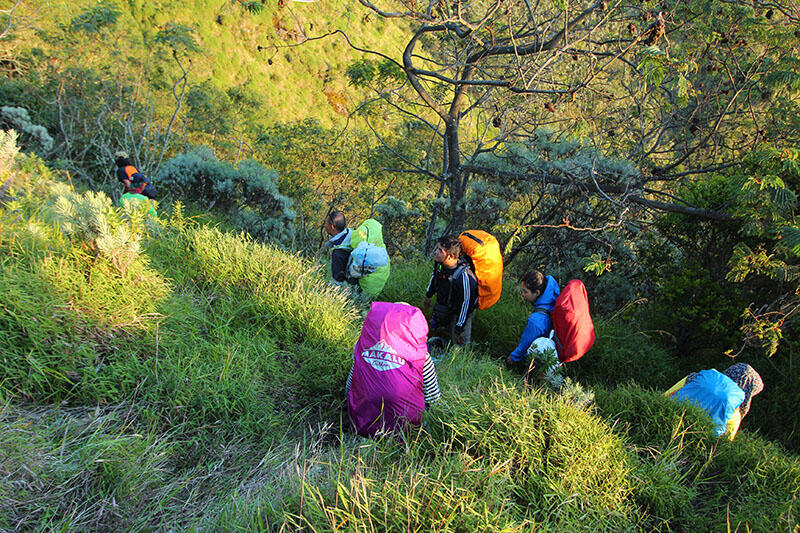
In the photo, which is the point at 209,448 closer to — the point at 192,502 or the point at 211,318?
the point at 192,502

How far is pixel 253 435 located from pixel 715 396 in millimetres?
3309

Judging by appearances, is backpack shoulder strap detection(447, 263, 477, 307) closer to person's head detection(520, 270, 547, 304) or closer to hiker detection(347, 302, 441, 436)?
person's head detection(520, 270, 547, 304)

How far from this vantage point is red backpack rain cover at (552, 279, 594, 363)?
4211 millimetres

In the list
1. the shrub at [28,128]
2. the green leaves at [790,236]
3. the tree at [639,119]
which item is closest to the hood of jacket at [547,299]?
the tree at [639,119]

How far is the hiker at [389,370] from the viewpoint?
3244 millimetres

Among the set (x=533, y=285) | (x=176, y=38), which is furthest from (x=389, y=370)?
(x=176, y=38)

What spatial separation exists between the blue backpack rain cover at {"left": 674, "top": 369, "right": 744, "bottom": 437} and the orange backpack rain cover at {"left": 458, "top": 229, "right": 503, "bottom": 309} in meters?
2.02

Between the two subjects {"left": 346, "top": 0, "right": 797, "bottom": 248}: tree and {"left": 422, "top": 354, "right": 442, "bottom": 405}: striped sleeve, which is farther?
{"left": 346, "top": 0, "right": 797, "bottom": 248}: tree

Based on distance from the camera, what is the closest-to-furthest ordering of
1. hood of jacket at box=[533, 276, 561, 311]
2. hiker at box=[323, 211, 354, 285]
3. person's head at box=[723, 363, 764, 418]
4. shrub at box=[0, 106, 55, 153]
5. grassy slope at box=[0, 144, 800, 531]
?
1. grassy slope at box=[0, 144, 800, 531]
2. person's head at box=[723, 363, 764, 418]
3. hood of jacket at box=[533, 276, 561, 311]
4. hiker at box=[323, 211, 354, 285]
5. shrub at box=[0, 106, 55, 153]

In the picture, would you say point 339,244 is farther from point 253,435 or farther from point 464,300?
point 253,435

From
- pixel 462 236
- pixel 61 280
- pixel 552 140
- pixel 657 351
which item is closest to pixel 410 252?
pixel 552 140

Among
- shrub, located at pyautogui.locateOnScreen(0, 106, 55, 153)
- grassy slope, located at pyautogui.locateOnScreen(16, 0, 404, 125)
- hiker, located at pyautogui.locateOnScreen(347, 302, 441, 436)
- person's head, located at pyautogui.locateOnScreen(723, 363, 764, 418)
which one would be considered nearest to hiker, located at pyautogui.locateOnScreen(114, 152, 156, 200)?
hiker, located at pyautogui.locateOnScreen(347, 302, 441, 436)

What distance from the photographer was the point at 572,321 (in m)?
4.21

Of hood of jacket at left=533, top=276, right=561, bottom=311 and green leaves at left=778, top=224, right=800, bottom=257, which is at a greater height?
green leaves at left=778, top=224, right=800, bottom=257
